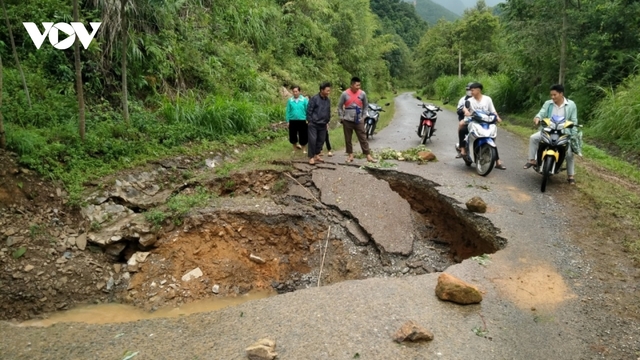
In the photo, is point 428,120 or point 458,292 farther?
point 428,120

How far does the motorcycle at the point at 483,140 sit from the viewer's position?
23.6ft

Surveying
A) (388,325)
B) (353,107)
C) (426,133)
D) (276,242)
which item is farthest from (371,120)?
(388,325)

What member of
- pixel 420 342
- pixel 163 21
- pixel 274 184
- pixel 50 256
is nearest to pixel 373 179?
pixel 274 184

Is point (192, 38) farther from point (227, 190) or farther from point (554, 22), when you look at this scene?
point (554, 22)

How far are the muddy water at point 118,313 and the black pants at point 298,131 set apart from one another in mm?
4275

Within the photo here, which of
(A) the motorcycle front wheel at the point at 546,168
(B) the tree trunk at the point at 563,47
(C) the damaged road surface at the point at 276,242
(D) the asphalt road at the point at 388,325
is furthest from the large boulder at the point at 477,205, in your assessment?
(B) the tree trunk at the point at 563,47

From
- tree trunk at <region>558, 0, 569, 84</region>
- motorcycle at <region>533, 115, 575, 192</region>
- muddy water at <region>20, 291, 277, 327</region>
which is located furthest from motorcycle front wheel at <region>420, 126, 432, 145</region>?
muddy water at <region>20, 291, 277, 327</region>

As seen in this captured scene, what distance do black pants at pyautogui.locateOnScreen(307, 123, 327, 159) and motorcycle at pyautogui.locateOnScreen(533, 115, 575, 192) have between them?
3.76 metres

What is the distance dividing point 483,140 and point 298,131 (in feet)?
12.2

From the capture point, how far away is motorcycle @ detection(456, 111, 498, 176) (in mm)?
7203

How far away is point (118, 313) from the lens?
481 cm

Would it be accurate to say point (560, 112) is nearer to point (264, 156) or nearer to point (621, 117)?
point (621, 117)

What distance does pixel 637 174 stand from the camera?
7730 mm

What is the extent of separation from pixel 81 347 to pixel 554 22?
1569cm
